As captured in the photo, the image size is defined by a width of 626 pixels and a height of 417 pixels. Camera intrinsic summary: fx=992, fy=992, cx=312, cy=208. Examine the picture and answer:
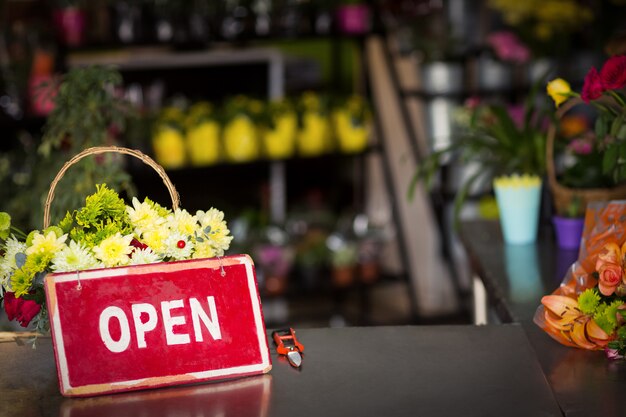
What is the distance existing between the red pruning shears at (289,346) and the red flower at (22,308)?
0.43m

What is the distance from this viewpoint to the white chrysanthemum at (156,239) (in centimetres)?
171

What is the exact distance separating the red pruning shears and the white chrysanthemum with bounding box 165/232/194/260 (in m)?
0.25

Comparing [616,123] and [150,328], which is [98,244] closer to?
[150,328]

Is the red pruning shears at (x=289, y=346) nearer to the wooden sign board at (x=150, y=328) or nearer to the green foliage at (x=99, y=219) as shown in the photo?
the wooden sign board at (x=150, y=328)

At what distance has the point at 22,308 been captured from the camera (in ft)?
5.56

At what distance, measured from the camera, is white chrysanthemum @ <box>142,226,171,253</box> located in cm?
171

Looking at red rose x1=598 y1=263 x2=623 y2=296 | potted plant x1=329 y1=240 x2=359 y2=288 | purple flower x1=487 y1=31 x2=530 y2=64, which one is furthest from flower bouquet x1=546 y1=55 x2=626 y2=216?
purple flower x1=487 y1=31 x2=530 y2=64

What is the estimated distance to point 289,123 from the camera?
481 centimetres

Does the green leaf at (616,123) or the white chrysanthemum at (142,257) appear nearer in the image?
the white chrysanthemum at (142,257)

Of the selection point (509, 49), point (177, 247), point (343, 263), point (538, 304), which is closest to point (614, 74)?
point (538, 304)

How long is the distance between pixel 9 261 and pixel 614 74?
1334 mm

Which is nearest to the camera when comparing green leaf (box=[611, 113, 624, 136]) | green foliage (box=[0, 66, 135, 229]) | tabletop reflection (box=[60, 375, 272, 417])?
tabletop reflection (box=[60, 375, 272, 417])

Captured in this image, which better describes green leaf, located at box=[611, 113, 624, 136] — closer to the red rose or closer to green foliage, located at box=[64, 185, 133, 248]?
the red rose

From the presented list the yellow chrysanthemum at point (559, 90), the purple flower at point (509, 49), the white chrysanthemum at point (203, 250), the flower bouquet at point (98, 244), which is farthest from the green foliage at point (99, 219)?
the purple flower at point (509, 49)
